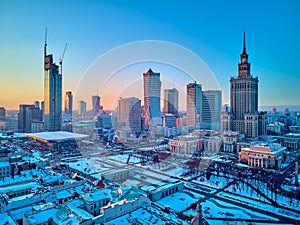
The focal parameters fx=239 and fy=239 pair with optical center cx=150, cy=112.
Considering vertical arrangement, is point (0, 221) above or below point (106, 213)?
below

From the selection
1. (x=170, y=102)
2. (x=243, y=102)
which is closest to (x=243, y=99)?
(x=243, y=102)

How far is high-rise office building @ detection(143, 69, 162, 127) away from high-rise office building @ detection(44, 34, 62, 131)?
36.8 feet

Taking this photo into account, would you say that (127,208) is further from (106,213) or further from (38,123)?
(38,123)

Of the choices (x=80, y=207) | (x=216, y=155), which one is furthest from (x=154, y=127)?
(x=80, y=207)

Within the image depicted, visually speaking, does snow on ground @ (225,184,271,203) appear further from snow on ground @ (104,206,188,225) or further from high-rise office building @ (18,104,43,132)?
high-rise office building @ (18,104,43,132)

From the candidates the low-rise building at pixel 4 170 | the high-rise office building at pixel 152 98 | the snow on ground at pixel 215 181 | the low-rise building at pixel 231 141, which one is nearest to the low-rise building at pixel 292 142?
the low-rise building at pixel 231 141

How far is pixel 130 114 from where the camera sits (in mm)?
31375

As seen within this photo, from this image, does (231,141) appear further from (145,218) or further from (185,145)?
(145,218)

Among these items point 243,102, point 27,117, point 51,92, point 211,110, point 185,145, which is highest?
point 51,92

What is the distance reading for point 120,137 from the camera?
949 inches

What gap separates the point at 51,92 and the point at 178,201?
25475mm

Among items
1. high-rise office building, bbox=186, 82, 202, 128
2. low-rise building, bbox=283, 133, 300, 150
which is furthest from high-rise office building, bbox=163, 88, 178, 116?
low-rise building, bbox=283, 133, 300, 150

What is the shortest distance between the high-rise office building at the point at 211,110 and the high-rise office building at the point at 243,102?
106 inches

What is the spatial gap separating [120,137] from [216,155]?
10.4 m
